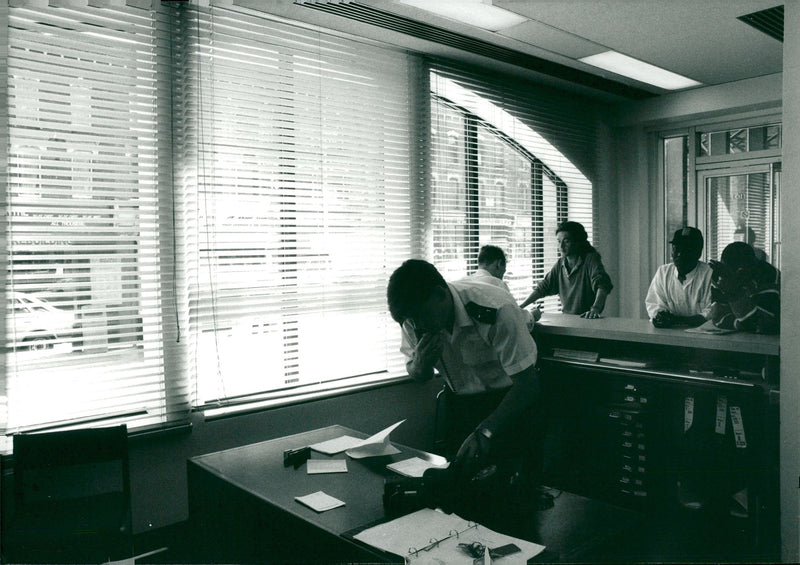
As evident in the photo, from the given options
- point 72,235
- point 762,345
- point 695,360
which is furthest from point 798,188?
point 72,235

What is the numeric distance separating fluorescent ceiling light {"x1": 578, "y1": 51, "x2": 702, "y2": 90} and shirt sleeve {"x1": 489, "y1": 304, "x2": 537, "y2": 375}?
2833 millimetres

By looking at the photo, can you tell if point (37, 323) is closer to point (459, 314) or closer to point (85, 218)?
point (85, 218)

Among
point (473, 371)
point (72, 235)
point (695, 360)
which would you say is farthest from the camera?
point (695, 360)

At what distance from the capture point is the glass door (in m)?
5.30

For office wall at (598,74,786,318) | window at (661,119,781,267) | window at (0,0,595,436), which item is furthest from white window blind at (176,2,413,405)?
window at (661,119,781,267)

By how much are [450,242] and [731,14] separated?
2.22 meters

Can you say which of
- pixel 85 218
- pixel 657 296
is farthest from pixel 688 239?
pixel 85 218

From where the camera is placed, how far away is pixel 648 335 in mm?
3248

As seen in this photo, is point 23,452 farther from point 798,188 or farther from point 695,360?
point 798,188

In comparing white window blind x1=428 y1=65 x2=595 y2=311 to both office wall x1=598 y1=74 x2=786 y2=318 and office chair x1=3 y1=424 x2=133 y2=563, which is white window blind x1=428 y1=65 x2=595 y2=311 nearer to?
office wall x1=598 y1=74 x2=786 y2=318

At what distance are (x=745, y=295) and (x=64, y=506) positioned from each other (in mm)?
3327

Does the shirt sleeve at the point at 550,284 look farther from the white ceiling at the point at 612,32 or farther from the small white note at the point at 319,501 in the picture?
the small white note at the point at 319,501

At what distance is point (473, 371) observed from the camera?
251cm

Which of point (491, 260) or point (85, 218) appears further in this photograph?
point (491, 260)
